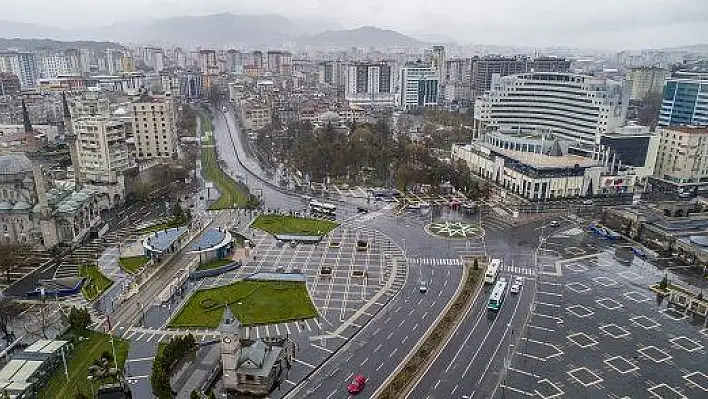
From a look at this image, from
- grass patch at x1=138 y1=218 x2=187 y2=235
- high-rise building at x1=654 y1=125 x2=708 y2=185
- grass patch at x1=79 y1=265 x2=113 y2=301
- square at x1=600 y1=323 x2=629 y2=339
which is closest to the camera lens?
square at x1=600 y1=323 x2=629 y2=339

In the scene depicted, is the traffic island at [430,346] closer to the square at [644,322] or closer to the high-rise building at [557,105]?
the square at [644,322]

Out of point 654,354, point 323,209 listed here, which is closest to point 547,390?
point 654,354

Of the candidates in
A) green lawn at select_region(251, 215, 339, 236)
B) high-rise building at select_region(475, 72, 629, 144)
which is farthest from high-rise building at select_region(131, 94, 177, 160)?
high-rise building at select_region(475, 72, 629, 144)

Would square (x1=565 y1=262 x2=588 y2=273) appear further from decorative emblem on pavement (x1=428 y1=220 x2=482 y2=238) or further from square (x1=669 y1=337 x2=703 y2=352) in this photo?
square (x1=669 y1=337 x2=703 y2=352)

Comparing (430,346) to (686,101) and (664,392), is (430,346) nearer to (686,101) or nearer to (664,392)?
(664,392)

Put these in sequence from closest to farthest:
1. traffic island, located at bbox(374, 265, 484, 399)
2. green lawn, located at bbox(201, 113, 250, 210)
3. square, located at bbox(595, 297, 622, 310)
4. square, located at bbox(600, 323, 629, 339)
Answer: traffic island, located at bbox(374, 265, 484, 399) < square, located at bbox(600, 323, 629, 339) < square, located at bbox(595, 297, 622, 310) < green lawn, located at bbox(201, 113, 250, 210)

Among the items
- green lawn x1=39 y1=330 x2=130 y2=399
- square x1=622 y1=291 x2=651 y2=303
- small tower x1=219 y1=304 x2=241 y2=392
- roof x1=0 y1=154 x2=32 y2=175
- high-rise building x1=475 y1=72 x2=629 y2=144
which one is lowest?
green lawn x1=39 y1=330 x2=130 y2=399
